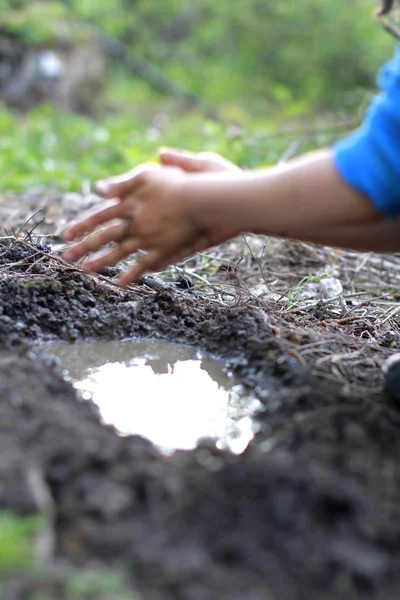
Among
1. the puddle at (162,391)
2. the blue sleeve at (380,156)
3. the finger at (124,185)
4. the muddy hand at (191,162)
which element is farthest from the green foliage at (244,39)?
the blue sleeve at (380,156)

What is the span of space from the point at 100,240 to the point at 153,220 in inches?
9.9

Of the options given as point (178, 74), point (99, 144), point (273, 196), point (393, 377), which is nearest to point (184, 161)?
point (273, 196)

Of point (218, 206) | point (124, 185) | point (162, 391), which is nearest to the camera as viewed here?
point (218, 206)

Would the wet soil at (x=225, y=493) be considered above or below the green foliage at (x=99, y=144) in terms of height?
below

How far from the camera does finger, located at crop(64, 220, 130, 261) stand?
2039mm

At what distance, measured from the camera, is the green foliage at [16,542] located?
1.27 m

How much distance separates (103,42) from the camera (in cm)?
1130

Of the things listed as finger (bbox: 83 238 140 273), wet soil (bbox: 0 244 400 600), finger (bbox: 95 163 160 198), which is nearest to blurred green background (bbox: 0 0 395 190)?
finger (bbox: 83 238 140 273)

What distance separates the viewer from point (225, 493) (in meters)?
1.51

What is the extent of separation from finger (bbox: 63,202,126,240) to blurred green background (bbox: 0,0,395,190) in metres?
4.43

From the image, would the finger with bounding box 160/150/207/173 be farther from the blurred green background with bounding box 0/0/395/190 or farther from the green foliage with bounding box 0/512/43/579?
the blurred green background with bounding box 0/0/395/190

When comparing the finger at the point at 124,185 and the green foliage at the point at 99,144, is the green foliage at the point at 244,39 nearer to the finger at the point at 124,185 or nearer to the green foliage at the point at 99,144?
the green foliage at the point at 99,144

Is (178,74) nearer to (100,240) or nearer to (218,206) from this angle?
(100,240)

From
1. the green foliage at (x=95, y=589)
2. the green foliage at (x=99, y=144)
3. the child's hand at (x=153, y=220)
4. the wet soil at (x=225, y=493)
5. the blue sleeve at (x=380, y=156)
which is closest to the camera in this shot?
the green foliage at (x=95, y=589)
